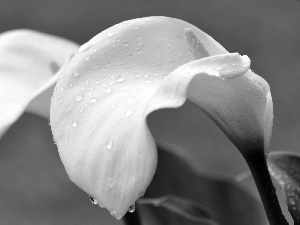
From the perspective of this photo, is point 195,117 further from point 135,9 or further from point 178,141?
point 135,9

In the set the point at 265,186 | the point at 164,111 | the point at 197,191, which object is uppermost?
the point at 265,186

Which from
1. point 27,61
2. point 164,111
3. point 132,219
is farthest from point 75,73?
point 164,111

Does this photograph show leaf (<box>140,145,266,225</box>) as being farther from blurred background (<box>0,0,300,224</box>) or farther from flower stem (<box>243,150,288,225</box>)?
blurred background (<box>0,0,300,224</box>)

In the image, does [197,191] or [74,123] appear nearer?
[74,123]

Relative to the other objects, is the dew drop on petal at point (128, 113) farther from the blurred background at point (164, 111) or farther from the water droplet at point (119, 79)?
the blurred background at point (164, 111)

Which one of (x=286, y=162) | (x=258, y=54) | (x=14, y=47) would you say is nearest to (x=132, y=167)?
(x=286, y=162)

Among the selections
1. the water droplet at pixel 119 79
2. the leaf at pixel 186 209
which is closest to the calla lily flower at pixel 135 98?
the water droplet at pixel 119 79

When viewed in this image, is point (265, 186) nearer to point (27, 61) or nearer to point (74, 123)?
point (74, 123)

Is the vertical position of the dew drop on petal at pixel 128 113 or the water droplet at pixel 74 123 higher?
the dew drop on petal at pixel 128 113
